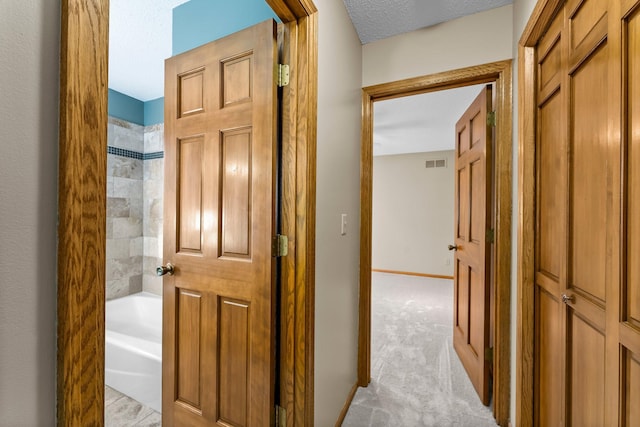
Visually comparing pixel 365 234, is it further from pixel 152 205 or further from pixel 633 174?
pixel 152 205

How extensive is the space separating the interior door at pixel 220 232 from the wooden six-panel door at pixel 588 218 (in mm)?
1130

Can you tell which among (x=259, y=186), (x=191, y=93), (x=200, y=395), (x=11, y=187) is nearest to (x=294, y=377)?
(x=200, y=395)

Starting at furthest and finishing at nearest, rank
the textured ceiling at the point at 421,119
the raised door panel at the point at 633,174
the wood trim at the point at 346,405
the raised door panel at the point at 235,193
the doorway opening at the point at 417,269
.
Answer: the textured ceiling at the point at 421,119
the doorway opening at the point at 417,269
the wood trim at the point at 346,405
the raised door panel at the point at 235,193
the raised door panel at the point at 633,174

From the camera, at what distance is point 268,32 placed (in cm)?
122

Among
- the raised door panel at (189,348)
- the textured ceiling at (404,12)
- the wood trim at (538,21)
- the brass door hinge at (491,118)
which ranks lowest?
the raised door panel at (189,348)

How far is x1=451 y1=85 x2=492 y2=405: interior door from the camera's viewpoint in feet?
6.00

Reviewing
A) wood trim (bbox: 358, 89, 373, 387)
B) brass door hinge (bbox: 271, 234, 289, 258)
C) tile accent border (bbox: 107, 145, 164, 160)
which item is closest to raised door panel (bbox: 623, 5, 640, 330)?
brass door hinge (bbox: 271, 234, 289, 258)

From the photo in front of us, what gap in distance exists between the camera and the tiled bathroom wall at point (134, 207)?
2.87 meters

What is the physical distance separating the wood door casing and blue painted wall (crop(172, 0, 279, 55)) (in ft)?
4.47

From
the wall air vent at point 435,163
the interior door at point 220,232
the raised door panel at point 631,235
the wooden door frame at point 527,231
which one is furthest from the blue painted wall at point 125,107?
the wall air vent at point 435,163

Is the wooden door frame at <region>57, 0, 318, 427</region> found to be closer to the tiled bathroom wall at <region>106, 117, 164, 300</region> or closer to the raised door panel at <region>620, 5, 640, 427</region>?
the raised door panel at <region>620, 5, 640, 427</region>

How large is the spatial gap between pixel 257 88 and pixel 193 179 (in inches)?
22.3

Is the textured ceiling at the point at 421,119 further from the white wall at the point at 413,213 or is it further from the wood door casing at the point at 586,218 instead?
the wood door casing at the point at 586,218

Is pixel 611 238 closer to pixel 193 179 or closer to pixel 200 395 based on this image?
pixel 193 179
